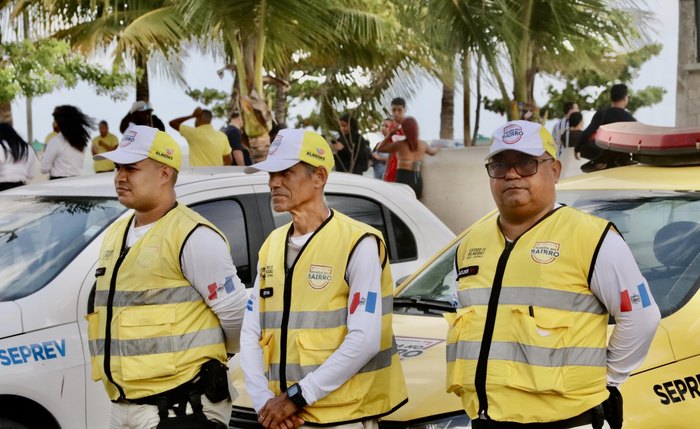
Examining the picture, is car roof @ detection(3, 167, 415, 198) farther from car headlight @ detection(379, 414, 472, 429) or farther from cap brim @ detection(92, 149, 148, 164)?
car headlight @ detection(379, 414, 472, 429)

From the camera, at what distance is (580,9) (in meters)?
13.7

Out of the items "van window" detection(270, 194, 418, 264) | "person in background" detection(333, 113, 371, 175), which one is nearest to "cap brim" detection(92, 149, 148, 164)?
"van window" detection(270, 194, 418, 264)

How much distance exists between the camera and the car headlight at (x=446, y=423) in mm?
3727

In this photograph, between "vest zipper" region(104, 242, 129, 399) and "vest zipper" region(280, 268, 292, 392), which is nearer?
"vest zipper" region(280, 268, 292, 392)

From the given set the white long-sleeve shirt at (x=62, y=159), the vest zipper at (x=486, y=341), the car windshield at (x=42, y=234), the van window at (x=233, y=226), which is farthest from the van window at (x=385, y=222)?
the white long-sleeve shirt at (x=62, y=159)

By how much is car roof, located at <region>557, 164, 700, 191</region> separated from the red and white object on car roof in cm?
5

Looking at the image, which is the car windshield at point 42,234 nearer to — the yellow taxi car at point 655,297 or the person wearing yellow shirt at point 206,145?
the yellow taxi car at point 655,297

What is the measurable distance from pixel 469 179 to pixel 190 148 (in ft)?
15.1

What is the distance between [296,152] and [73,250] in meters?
1.95

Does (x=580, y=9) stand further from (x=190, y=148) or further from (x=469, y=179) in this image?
(x=190, y=148)

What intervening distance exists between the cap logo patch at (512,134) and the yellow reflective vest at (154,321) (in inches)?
48.3

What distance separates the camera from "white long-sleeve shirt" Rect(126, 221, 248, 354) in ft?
12.8

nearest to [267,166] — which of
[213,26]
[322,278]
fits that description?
[322,278]

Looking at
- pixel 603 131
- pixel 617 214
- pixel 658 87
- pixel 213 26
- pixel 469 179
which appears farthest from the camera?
pixel 658 87
